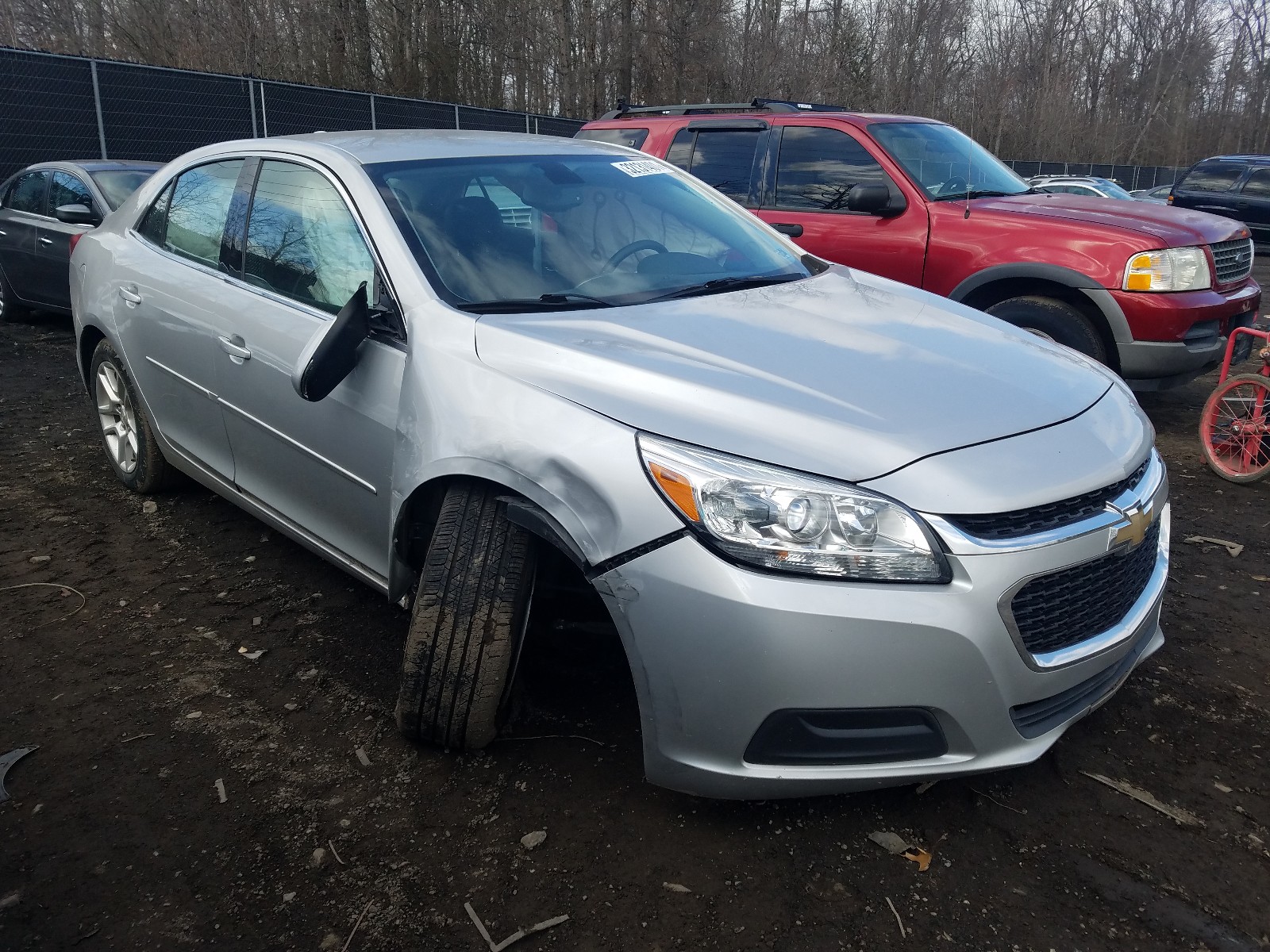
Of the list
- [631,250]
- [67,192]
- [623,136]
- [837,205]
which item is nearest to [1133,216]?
[837,205]

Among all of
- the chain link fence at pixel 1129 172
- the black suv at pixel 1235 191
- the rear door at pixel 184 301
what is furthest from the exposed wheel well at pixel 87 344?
the chain link fence at pixel 1129 172

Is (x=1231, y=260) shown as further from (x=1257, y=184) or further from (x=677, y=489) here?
(x=1257, y=184)

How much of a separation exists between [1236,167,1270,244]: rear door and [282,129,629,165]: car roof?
17208mm

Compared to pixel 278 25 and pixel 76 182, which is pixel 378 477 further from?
pixel 278 25

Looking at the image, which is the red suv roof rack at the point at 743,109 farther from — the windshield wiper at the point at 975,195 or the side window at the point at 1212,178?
the side window at the point at 1212,178

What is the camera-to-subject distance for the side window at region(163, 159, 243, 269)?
3.77 metres

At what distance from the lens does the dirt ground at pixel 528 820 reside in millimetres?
2145

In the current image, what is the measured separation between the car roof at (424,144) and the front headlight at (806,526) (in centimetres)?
182

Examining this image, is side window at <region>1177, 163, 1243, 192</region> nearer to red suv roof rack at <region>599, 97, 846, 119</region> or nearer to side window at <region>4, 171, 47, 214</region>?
red suv roof rack at <region>599, 97, 846, 119</region>

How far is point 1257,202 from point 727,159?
14.6m

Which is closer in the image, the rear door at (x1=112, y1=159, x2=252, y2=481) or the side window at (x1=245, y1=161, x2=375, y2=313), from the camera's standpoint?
the side window at (x1=245, y1=161, x2=375, y2=313)

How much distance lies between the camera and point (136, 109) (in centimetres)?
1429

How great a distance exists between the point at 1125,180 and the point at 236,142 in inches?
1734

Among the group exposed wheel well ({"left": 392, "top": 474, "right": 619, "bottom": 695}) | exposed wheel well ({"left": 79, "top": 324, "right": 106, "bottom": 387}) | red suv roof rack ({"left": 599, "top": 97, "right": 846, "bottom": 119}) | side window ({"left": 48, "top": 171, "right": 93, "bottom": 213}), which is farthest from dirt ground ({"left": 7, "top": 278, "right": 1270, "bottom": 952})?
side window ({"left": 48, "top": 171, "right": 93, "bottom": 213})
